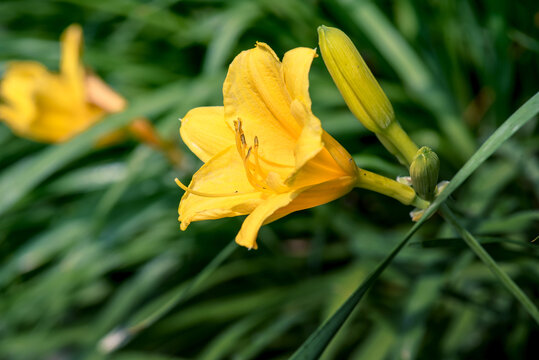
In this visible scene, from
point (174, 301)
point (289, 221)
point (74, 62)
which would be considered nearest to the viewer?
point (174, 301)

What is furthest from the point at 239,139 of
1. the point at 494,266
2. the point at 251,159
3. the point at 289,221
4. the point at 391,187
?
the point at 289,221

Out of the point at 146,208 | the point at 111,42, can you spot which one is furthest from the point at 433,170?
the point at 111,42

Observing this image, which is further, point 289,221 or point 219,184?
point 289,221

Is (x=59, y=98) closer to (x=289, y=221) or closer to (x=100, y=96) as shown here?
(x=100, y=96)

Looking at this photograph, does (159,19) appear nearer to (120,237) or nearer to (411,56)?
(120,237)

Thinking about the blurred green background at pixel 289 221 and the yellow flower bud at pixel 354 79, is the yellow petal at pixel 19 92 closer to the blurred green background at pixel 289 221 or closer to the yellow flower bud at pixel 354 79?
the blurred green background at pixel 289 221
